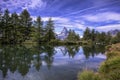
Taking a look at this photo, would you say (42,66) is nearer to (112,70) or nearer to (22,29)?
(112,70)

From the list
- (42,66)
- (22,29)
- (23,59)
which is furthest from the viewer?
(22,29)

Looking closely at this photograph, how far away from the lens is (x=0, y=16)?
5922cm

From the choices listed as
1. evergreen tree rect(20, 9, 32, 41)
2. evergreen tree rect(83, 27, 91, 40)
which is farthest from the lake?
evergreen tree rect(83, 27, 91, 40)

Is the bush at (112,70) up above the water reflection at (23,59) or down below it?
above

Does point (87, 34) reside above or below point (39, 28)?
below

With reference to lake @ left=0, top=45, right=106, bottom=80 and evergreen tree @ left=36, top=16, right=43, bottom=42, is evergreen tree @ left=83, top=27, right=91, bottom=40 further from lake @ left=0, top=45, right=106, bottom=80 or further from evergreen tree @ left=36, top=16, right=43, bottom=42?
lake @ left=0, top=45, right=106, bottom=80

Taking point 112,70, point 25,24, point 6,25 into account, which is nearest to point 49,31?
point 25,24

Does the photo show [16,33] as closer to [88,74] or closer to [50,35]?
[50,35]

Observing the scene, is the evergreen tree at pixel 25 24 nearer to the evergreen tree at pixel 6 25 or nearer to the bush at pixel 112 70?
the evergreen tree at pixel 6 25

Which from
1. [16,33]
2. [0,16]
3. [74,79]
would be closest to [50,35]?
[16,33]

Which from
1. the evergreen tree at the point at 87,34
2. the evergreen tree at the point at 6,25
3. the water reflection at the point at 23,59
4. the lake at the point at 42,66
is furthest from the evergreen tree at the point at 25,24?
the evergreen tree at the point at 87,34

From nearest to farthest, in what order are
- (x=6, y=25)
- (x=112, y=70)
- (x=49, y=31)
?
(x=112, y=70) < (x=6, y=25) < (x=49, y=31)

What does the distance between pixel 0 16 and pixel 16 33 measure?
677cm

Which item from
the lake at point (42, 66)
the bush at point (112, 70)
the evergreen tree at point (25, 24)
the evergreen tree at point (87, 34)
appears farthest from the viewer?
the evergreen tree at point (87, 34)
